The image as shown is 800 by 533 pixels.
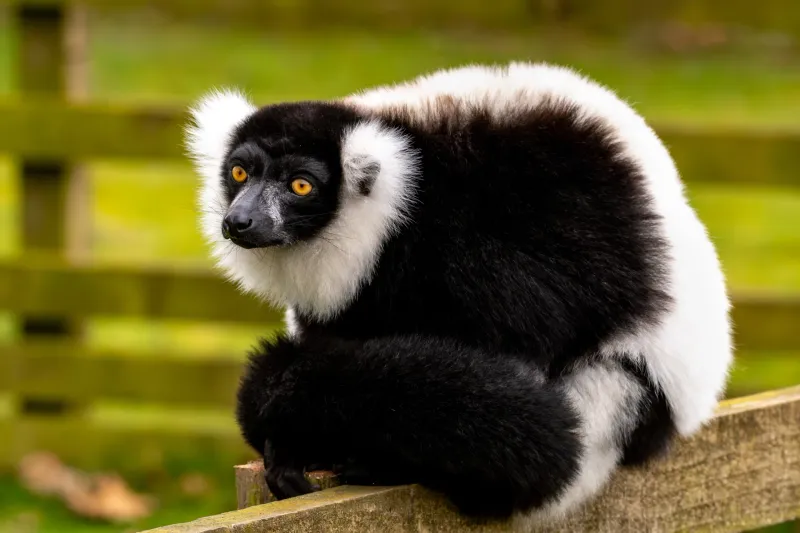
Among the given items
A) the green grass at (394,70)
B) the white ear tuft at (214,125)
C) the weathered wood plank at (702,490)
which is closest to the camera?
the weathered wood plank at (702,490)

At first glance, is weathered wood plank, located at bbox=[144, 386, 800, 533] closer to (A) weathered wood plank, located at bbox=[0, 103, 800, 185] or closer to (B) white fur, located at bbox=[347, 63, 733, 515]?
(B) white fur, located at bbox=[347, 63, 733, 515]

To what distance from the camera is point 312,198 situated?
8.93ft

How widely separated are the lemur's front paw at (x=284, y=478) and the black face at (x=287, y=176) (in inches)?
21.9

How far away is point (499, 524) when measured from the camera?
2.37 meters

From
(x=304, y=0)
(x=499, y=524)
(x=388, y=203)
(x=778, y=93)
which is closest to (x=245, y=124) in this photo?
(x=388, y=203)

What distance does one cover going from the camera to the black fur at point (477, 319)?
2246mm

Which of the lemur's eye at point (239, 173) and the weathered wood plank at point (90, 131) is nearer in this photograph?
the lemur's eye at point (239, 173)

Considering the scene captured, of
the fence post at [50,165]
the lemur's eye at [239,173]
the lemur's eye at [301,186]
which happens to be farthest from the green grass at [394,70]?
the lemur's eye at [301,186]

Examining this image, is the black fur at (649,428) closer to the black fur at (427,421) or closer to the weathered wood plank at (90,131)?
the black fur at (427,421)

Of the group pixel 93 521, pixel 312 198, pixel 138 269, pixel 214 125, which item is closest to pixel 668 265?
pixel 312 198

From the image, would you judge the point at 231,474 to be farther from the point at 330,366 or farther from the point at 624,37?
the point at 330,366

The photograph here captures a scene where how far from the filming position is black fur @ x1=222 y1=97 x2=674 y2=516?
2246mm

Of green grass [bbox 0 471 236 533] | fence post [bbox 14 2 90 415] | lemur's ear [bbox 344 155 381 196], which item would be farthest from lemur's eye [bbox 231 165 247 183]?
fence post [bbox 14 2 90 415]

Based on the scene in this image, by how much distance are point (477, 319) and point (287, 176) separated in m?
0.57
